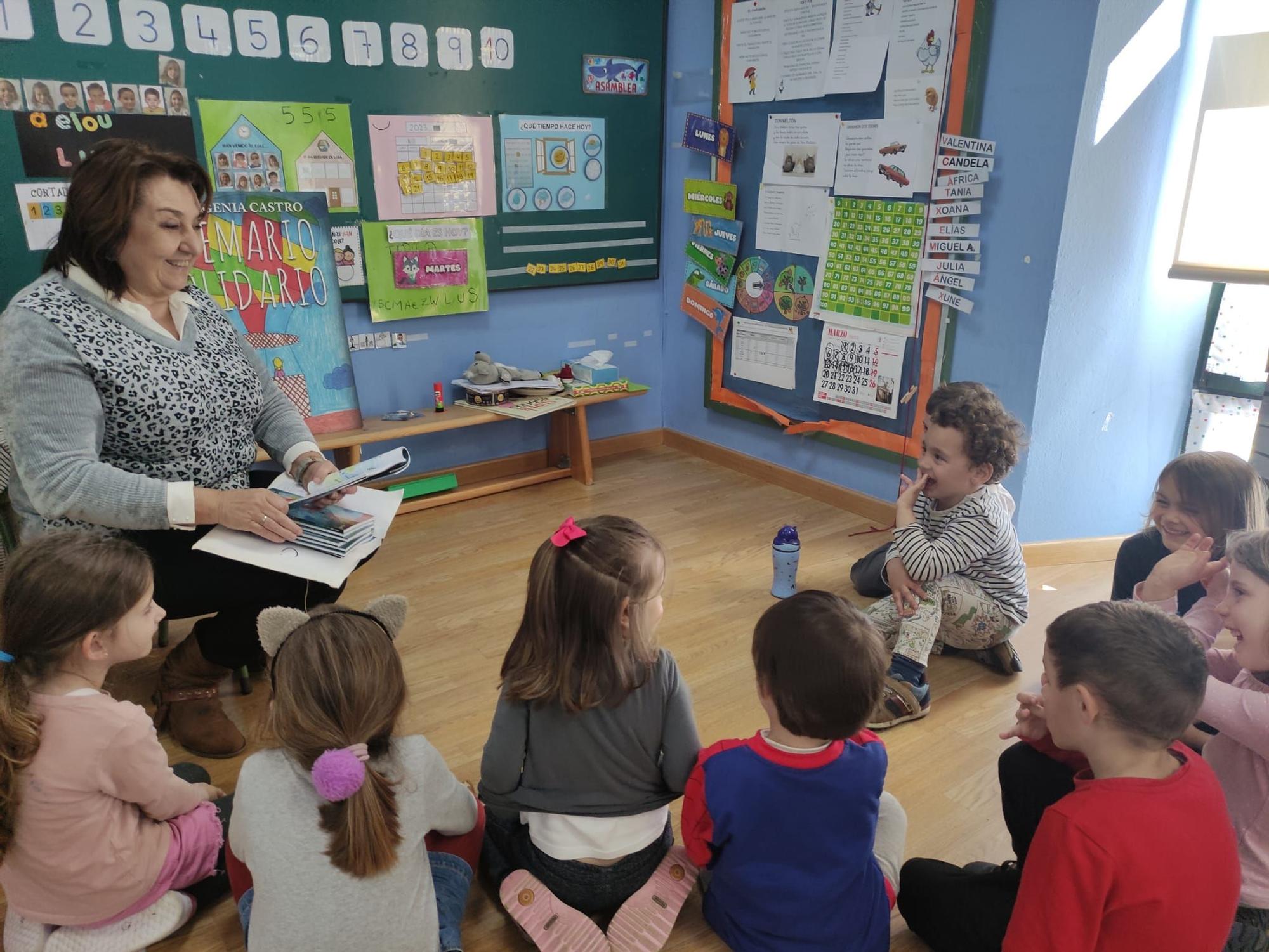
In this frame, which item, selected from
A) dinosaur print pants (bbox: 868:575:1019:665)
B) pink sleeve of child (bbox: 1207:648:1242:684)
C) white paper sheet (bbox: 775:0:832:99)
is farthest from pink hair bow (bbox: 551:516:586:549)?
white paper sheet (bbox: 775:0:832:99)

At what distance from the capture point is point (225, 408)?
2018mm

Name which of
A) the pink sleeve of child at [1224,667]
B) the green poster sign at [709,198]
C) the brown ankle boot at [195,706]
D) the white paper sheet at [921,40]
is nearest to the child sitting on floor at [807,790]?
the pink sleeve of child at [1224,667]

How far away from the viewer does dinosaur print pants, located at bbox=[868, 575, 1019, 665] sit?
7.29 feet

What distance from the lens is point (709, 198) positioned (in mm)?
3684

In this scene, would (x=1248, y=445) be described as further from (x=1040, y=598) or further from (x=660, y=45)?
(x=660, y=45)

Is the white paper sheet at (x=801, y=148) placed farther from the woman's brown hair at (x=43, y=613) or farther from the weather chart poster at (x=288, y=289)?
the woman's brown hair at (x=43, y=613)

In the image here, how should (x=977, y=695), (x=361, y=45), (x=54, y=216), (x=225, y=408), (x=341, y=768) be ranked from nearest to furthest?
(x=341, y=768)
(x=225, y=408)
(x=977, y=695)
(x=54, y=216)
(x=361, y=45)

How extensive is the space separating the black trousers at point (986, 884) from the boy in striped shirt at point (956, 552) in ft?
1.96

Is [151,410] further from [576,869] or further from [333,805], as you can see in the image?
[576,869]

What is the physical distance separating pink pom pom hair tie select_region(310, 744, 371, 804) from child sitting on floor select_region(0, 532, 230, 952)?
420mm

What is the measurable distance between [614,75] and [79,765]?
319cm

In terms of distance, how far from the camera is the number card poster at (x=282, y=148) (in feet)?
9.56

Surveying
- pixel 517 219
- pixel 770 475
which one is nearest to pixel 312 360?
pixel 517 219

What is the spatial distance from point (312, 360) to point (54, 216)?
852mm
